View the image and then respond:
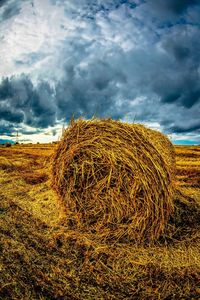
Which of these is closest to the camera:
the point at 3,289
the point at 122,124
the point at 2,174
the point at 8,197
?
the point at 3,289

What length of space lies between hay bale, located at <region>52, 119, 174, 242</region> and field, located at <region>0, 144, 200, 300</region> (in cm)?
31

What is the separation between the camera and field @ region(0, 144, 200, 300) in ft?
11.0

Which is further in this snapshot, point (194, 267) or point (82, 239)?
point (82, 239)

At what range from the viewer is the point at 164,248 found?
4695mm

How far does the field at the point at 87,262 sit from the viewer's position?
132 inches

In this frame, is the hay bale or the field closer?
the field

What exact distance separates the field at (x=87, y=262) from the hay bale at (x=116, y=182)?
0.31 m

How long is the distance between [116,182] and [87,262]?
1.47m

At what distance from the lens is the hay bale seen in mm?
4742

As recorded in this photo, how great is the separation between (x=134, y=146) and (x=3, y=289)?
Answer: 9.69 ft

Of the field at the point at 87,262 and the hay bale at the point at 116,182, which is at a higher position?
the hay bale at the point at 116,182

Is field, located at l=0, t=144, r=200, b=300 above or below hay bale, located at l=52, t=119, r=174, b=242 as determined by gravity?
below

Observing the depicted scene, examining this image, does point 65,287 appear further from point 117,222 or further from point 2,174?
point 2,174

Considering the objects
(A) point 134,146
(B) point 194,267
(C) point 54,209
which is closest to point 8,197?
(C) point 54,209
